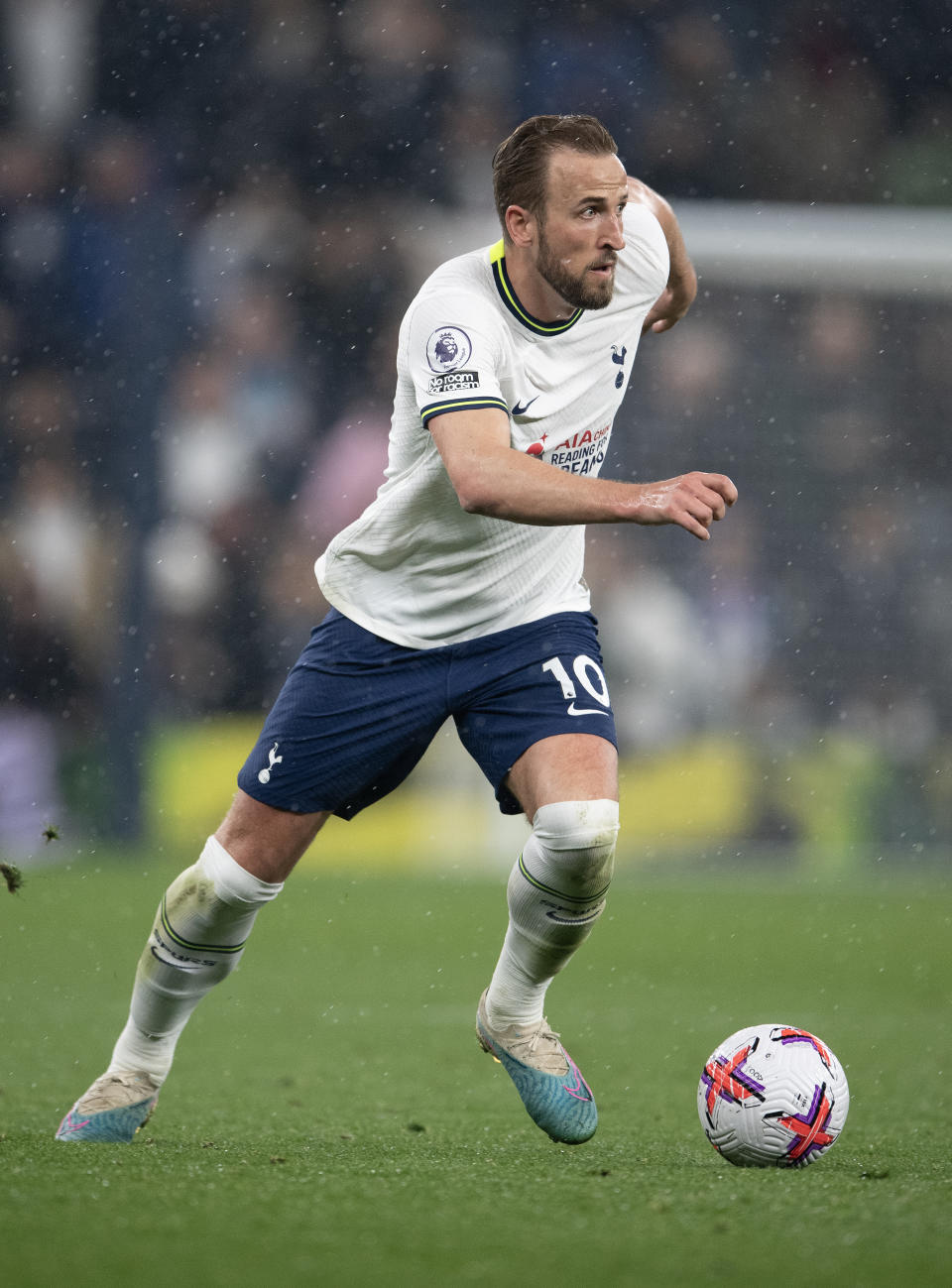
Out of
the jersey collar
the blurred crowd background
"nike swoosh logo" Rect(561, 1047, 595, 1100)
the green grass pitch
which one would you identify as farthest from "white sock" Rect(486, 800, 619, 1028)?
the blurred crowd background

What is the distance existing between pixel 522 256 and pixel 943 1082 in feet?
8.17

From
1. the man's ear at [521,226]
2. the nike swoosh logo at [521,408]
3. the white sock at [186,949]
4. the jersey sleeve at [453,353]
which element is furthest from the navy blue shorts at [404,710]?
the man's ear at [521,226]

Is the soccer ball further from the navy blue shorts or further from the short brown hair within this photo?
the short brown hair

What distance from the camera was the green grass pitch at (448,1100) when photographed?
98.7 inches

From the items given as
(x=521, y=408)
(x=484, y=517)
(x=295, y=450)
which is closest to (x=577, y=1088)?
(x=484, y=517)

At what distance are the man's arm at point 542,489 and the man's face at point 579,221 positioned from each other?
430 millimetres

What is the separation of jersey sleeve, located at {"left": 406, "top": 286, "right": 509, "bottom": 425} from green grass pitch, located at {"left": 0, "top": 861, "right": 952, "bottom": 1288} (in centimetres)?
149

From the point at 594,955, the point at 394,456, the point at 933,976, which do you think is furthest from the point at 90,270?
the point at 394,456

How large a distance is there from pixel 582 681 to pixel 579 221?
0.98 meters

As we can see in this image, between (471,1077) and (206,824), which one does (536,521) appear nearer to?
(471,1077)

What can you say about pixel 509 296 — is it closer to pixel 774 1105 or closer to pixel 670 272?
pixel 670 272

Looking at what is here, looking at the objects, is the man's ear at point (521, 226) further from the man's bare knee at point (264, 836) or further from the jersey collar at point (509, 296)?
the man's bare knee at point (264, 836)

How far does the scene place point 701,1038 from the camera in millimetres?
5629

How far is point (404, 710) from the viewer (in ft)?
12.7
